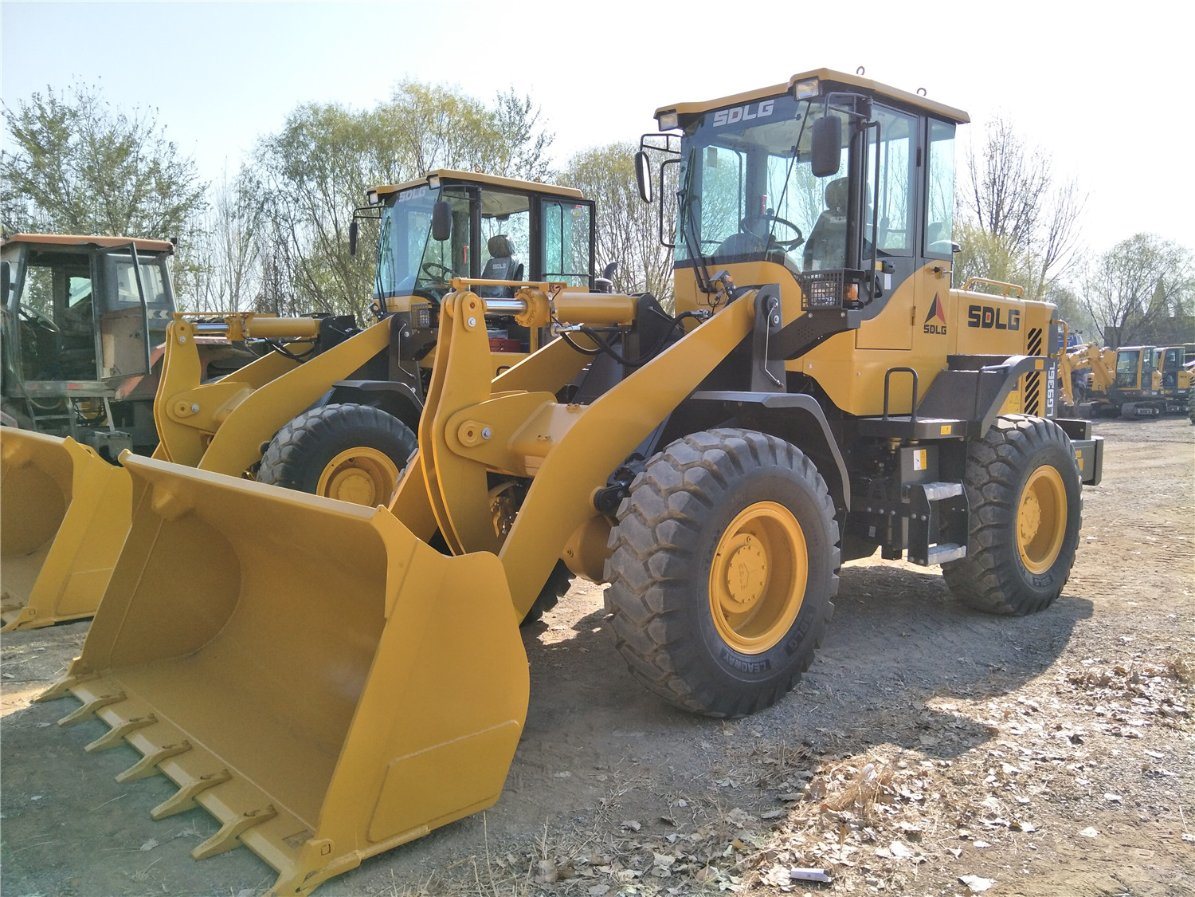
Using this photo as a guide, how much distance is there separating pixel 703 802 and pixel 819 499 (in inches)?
62.7

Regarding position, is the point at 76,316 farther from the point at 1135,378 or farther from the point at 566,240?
the point at 1135,378

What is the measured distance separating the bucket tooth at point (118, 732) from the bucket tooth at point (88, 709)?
0.19m

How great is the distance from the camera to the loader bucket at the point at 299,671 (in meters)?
2.93

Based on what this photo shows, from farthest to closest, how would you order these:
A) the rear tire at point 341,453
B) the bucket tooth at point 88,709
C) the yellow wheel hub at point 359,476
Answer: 1. the yellow wheel hub at point 359,476
2. the rear tire at point 341,453
3. the bucket tooth at point 88,709

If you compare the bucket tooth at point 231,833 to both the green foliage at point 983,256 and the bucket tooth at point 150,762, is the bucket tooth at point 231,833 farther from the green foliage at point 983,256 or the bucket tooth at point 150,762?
the green foliage at point 983,256

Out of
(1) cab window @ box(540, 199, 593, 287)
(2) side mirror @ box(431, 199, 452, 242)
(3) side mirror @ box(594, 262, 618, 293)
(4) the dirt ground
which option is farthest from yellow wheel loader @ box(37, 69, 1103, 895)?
(1) cab window @ box(540, 199, 593, 287)

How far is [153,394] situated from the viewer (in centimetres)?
1043

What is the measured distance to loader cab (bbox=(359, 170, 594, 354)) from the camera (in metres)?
8.27

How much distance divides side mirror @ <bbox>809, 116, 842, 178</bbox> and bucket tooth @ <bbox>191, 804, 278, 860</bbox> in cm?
370

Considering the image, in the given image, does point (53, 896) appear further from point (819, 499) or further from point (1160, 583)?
point (1160, 583)

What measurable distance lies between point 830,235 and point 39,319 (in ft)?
30.2

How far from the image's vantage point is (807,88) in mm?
4926

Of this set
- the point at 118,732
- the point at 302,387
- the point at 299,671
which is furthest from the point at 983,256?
the point at 118,732

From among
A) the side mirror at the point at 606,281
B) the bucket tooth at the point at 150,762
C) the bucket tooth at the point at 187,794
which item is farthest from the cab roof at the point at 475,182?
the bucket tooth at the point at 187,794
